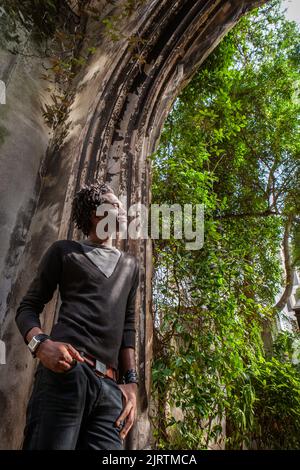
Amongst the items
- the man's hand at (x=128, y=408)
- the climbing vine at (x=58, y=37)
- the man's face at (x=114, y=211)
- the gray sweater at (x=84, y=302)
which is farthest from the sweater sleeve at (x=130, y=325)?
the climbing vine at (x=58, y=37)

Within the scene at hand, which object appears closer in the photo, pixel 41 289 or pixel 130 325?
pixel 41 289

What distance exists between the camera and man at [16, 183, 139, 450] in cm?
112

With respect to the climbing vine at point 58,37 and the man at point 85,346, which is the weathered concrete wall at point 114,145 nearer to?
the climbing vine at point 58,37

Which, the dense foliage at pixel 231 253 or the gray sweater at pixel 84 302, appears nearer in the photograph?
the gray sweater at pixel 84 302

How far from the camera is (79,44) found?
10.2 feet

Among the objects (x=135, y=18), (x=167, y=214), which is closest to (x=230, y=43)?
(x=135, y=18)

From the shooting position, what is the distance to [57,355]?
3.67 feet

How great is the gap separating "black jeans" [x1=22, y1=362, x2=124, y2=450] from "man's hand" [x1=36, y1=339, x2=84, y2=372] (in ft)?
0.10

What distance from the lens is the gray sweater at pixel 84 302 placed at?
1271 mm

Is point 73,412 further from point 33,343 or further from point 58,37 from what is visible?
point 58,37

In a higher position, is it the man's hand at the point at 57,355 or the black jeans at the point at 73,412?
the man's hand at the point at 57,355

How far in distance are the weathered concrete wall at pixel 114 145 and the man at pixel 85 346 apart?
0.42 metres

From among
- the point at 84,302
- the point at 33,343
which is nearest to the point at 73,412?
the point at 33,343

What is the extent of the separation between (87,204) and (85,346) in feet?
2.51
